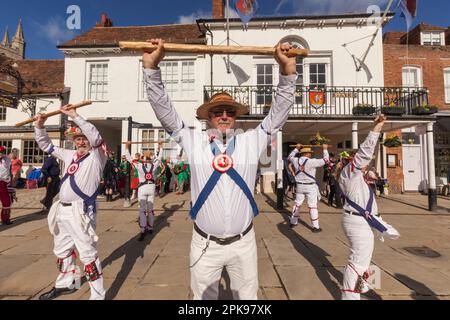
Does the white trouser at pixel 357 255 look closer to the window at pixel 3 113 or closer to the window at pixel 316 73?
the window at pixel 316 73

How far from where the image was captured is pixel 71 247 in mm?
3176

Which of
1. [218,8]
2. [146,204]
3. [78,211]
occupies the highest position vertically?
[218,8]

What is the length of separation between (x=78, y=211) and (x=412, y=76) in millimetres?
16456

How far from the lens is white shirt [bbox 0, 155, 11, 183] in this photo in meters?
6.42

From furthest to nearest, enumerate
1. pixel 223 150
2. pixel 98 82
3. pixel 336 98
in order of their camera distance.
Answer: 1. pixel 98 82
2. pixel 336 98
3. pixel 223 150

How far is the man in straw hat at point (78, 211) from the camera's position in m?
2.89

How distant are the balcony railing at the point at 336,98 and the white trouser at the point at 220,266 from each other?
29.2ft

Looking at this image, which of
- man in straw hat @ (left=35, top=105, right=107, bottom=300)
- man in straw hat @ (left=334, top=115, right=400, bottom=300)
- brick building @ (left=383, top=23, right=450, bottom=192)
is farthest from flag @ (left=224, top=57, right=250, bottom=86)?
man in straw hat @ (left=35, top=105, right=107, bottom=300)

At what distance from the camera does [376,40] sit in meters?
11.9

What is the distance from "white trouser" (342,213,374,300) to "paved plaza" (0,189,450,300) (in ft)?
1.31

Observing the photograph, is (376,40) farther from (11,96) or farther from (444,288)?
(11,96)

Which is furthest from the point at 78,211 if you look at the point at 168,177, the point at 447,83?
the point at 447,83

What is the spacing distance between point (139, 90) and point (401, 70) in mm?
13606

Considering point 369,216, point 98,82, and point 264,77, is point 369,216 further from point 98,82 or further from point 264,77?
point 98,82
